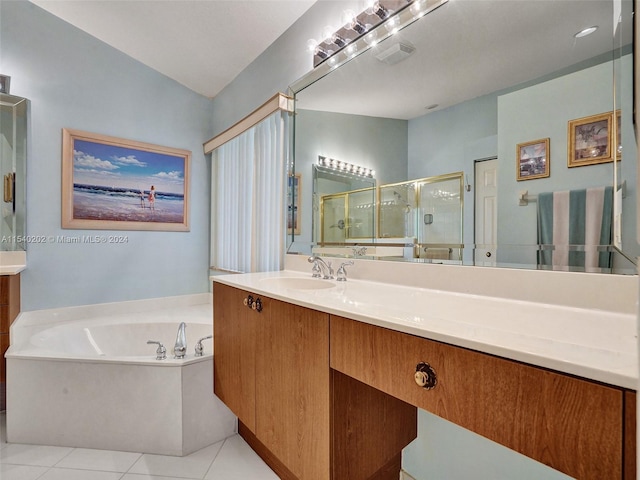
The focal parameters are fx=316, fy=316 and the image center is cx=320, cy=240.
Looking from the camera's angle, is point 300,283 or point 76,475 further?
point 300,283

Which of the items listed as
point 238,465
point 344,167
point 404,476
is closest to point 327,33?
point 344,167

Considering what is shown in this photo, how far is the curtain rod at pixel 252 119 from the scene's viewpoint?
204 cm

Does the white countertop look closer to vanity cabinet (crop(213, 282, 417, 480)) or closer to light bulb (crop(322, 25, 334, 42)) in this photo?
vanity cabinet (crop(213, 282, 417, 480))

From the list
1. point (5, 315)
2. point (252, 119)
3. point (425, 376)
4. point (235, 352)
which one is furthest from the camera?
point (252, 119)

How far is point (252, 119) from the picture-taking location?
235 centimetres

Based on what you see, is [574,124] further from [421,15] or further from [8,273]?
[8,273]

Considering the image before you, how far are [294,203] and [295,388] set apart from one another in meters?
1.19

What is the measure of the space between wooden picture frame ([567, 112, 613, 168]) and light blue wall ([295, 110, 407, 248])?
0.60 meters

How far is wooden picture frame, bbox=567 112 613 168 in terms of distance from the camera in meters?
0.85

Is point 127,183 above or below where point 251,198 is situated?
above

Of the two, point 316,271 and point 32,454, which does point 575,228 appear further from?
point 32,454

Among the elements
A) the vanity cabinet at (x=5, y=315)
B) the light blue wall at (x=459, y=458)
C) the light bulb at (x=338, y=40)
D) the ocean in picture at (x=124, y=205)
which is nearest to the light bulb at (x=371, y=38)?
the light bulb at (x=338, y=40)

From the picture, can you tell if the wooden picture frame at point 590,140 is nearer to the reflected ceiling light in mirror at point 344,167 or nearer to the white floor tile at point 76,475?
the reflected ceiling light in mirror at point 344,167

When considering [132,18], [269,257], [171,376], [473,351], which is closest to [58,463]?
[171,376]
